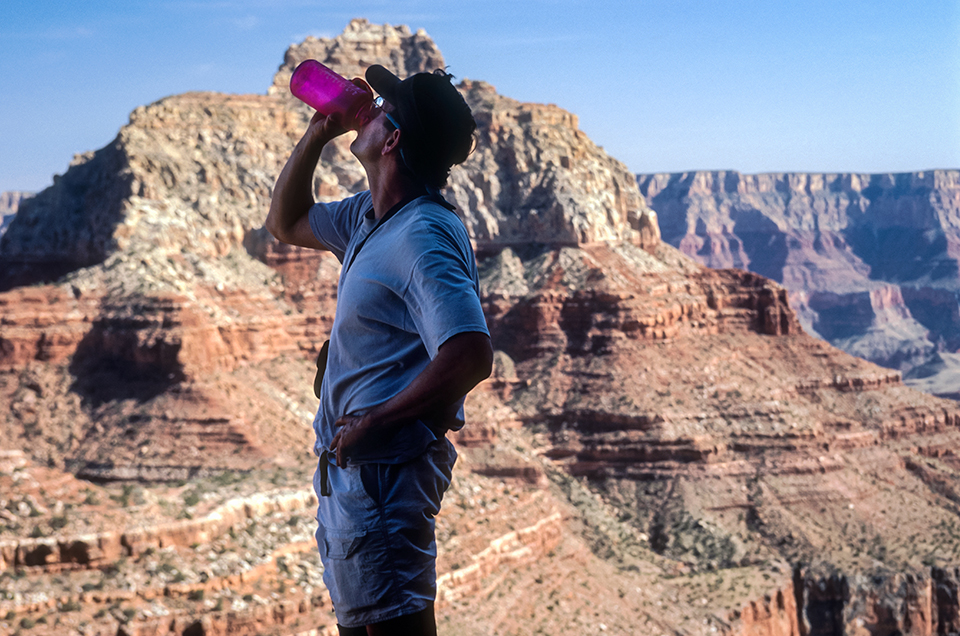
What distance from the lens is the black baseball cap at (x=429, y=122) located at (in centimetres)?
455

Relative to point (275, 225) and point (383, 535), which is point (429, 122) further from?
point (383, 535)

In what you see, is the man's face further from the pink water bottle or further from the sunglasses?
the pink water bottle

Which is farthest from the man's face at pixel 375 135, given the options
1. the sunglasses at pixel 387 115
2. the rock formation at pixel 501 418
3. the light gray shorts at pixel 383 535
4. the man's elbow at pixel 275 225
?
the rock formation at pixel 501 418

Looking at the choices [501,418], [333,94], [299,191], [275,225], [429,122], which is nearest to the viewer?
[429,122]

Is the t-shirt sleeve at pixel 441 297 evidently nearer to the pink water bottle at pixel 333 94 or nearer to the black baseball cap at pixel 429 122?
the black baseball cap at pixel 429 122

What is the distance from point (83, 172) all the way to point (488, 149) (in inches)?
1228

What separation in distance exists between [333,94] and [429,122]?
28.2 inches

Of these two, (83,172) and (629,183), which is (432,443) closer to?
(83,172)

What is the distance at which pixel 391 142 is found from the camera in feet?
15.2

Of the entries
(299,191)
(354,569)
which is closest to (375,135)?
(299,191)

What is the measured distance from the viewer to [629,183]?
85.4 meters

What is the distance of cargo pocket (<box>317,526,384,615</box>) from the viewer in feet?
13.8

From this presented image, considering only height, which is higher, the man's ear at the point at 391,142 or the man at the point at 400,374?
the man's ear at the point at 391,142

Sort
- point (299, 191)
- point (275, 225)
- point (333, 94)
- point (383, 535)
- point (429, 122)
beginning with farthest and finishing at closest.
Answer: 1. point (275, 225)
2. point (299, 191)
3. point (333, 94)
4. point (429, 122)
5. point (383, 535)
